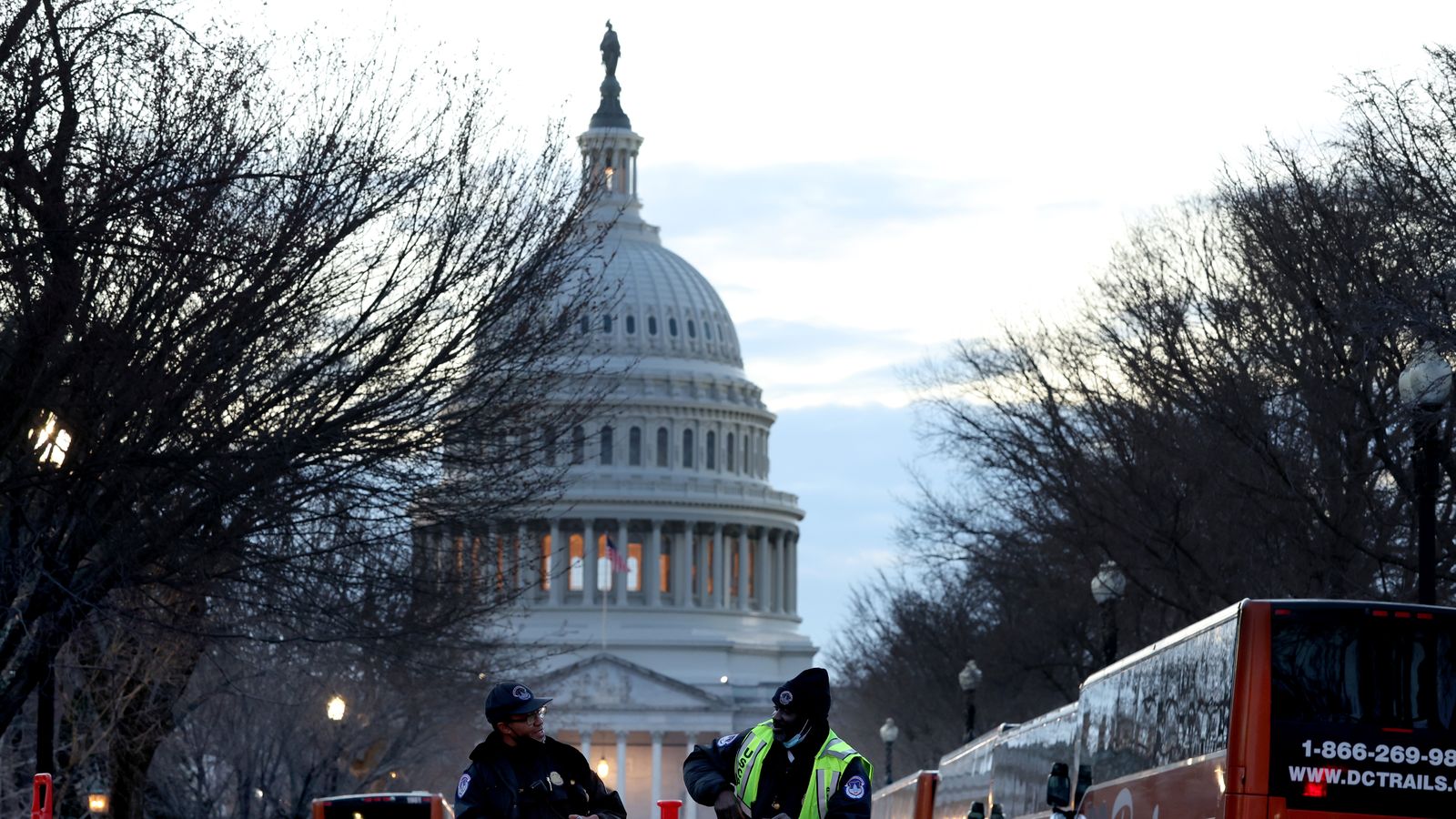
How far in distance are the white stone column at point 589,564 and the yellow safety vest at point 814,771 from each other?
139954 mm

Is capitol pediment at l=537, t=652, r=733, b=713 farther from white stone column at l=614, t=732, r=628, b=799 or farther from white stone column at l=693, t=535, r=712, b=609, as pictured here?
white stone column at l=693, t=535, r=712, b=609

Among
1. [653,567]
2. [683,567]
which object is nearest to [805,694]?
[653,567]

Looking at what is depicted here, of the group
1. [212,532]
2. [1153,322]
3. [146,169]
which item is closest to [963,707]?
[1153,322]

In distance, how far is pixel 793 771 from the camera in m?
9.79

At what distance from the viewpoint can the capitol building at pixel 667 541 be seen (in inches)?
5812

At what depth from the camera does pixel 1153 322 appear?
3788 cm

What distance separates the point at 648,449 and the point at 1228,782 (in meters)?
140

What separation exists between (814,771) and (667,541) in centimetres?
14876

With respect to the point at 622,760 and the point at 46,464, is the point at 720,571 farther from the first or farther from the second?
the point at 46,464

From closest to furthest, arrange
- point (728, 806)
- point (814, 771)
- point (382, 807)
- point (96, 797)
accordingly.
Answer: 1. point (728, 806)
2. point (814, 771)
3. point (382, 807)
4. point (96, 797)

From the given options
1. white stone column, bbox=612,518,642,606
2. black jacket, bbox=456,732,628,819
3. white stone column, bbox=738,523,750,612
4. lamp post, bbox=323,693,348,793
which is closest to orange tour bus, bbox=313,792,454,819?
lamp post, bbox=323,693,348,793

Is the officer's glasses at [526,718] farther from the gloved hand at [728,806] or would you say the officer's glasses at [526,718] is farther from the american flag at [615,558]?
the american flag at [615,558]

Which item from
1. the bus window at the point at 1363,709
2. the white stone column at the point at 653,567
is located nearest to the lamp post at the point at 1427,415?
the bus window at the point at 1363,709

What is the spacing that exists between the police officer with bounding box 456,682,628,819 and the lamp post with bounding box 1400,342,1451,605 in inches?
498
